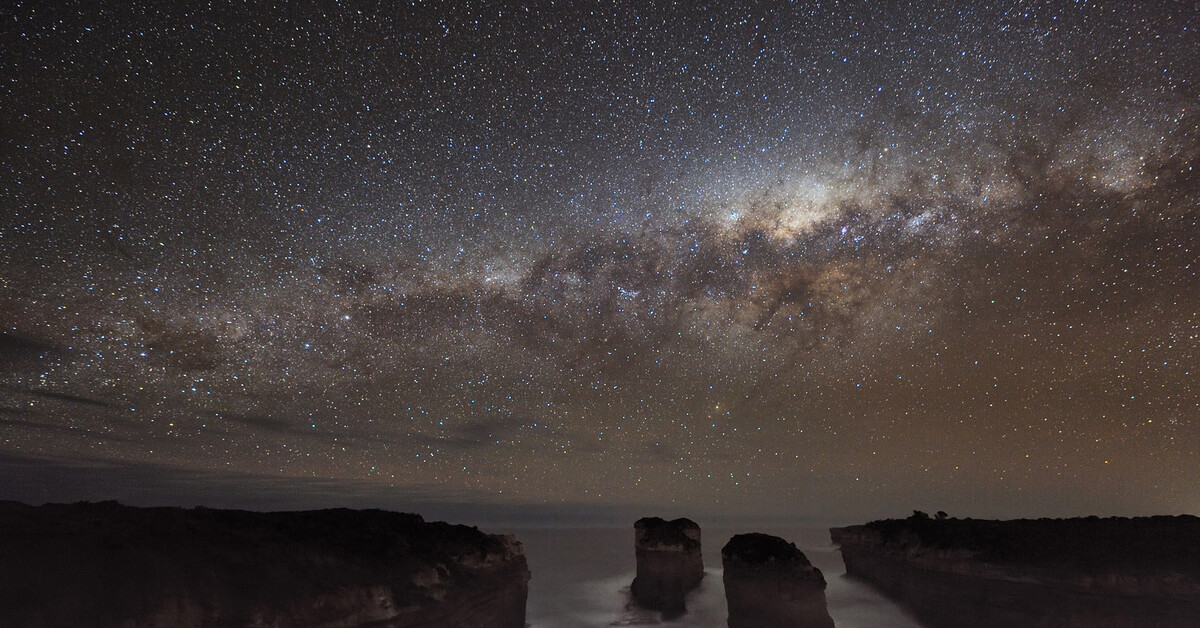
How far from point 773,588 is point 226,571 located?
21.6 meters

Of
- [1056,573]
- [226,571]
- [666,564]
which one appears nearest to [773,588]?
[666,564]

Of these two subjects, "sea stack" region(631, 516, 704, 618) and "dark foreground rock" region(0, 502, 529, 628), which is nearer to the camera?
"dark foreground rock" region(0, 502, 529, 628)

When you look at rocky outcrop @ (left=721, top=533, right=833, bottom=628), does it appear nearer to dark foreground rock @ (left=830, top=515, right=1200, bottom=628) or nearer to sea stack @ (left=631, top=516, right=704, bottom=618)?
dark foreground rock @ (left=830, top=515, right=1200, bottom=628)

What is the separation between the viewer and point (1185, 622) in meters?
19.7

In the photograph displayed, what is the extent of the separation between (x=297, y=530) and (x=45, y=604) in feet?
23.2

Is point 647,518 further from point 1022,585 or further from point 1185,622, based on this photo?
point 1185,622

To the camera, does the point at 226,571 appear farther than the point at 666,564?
No

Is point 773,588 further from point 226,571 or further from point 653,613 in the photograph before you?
point 226,571

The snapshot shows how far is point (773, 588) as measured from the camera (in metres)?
24.0

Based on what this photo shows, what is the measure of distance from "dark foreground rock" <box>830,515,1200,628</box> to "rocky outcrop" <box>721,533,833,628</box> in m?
7.52

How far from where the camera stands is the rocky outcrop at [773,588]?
2333 cm

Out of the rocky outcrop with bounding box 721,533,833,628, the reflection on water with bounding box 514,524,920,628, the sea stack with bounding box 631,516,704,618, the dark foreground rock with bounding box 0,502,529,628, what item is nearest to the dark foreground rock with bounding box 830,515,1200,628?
the reflection on water with bounding box 514,524,920,628

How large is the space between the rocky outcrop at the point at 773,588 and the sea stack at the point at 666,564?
25.1 feet

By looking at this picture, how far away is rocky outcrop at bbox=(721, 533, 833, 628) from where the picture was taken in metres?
23.3
